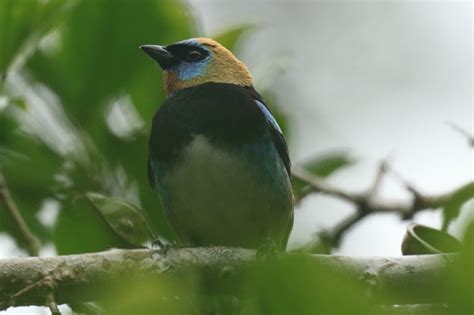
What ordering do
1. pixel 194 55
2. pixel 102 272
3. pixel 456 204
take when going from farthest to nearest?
pixel 194 55, pixel 456 204, pixel 102 272

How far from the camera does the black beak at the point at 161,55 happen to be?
4174mm

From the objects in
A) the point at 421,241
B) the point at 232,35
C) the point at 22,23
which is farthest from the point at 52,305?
the point at 232,35

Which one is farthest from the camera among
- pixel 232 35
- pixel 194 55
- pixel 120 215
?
pixel 194 55

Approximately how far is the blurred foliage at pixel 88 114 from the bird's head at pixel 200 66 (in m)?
0.28

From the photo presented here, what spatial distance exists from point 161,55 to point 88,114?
81cm

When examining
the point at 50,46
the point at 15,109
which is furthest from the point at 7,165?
the point at 50,46

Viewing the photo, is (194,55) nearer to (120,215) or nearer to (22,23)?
(22,23)

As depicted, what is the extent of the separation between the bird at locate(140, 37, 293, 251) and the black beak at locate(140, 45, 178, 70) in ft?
0.18

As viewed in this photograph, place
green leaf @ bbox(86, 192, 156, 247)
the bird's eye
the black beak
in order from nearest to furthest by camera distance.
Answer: green leaf @ bbox(86, 192, 156, 247)
the black beak
the bird's eye

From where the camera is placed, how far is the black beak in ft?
13.7

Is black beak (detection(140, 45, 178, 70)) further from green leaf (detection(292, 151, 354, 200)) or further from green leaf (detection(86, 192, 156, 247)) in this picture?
green leaf (detection(86, 192, 156, 247))

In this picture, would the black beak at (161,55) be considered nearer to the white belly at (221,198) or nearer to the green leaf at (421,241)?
the white belly at (221,198)

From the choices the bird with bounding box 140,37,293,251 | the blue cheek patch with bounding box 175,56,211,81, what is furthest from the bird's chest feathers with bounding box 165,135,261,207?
the blue cheek patch with bounding box 175,56,211,81

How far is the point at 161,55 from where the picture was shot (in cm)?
445
